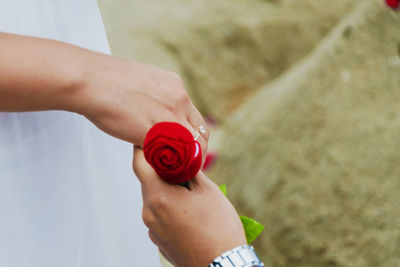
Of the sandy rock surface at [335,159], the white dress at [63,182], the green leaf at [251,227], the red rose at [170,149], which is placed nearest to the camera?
the red rose at [170,149]

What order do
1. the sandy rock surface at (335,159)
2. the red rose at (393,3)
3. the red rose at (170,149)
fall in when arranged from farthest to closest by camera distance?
the red rose at (393,3) < the sandy rock surface at (335,159) < the red rose at (170,149)

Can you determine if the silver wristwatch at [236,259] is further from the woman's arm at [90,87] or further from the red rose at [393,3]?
the red rose at [393,3]

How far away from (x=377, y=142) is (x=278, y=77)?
1321mm

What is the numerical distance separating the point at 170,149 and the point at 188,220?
11 cm

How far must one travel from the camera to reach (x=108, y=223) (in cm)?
93

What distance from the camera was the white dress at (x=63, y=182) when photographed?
0.80 meters

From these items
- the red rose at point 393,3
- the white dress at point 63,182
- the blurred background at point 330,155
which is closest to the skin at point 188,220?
the white dress at point 63,182

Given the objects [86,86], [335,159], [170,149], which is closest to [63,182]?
[86,86]

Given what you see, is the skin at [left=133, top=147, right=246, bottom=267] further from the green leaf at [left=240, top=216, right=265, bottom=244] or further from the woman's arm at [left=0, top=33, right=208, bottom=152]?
the green leaf at [left=240, top=216, right=265, bottom=244]

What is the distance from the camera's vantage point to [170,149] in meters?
0.57

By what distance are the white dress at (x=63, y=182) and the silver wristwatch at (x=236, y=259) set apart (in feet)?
1.13

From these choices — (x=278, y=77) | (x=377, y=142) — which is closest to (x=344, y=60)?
(x=377, y=142)

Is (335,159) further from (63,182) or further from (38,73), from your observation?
(38,73)

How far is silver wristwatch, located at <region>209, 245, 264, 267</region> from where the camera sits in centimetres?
63
